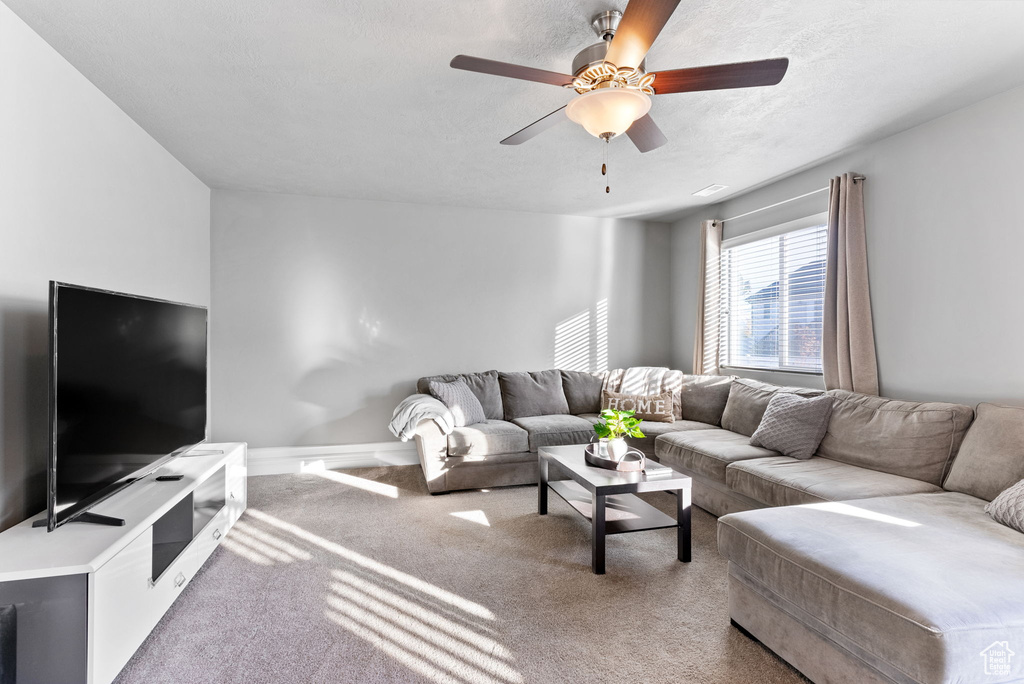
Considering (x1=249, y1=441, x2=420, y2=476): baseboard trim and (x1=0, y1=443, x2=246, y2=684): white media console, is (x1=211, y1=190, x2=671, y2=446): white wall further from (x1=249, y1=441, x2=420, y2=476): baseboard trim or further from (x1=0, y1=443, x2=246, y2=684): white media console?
(x1=0, y1=443, x2=246, y2=684): white media console

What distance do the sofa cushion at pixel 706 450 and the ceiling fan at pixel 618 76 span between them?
2.24m

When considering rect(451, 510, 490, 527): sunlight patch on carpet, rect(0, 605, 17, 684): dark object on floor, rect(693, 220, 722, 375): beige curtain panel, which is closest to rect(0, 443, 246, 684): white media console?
rect(0, 605, 17, 684): dark object on floor

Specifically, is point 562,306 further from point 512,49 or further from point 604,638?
point 604,638

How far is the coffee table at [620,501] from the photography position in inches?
102

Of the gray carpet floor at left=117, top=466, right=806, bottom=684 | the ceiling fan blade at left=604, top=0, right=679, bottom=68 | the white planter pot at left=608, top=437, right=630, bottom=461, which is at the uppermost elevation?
the ceiling fan blade at left=604, top=0, right=679, bottom=68

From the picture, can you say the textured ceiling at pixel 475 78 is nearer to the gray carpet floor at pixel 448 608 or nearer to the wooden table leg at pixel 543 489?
the wooden table leg at pixel 543 489

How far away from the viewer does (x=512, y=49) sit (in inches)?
87.5

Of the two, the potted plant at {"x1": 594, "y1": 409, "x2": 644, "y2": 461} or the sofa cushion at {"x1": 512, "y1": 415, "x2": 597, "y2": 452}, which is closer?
the potted plant at {"x1": 594, "y1": 409, "x2": 644, "y2": 461}

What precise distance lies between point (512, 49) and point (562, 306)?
3332 mm

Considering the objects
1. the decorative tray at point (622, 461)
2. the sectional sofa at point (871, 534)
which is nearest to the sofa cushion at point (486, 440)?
the sectional sofa at point (871, 534)

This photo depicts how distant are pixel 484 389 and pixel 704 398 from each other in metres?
1.96

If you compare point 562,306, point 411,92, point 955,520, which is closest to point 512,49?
point 411,92

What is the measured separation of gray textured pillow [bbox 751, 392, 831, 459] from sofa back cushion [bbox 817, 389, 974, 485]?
74mm

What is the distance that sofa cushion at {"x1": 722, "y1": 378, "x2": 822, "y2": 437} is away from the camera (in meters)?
3.75
